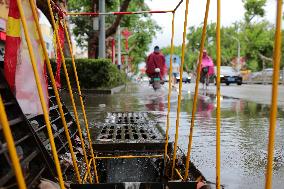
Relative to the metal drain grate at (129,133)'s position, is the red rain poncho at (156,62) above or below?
above

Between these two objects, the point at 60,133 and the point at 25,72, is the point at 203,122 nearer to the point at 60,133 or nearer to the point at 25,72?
the point at 60,133

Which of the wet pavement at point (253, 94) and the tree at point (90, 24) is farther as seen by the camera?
the tree at point (90, 24)

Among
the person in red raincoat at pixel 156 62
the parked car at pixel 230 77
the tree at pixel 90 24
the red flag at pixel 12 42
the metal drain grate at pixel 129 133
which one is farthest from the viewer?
the parked car at pixel 230 77

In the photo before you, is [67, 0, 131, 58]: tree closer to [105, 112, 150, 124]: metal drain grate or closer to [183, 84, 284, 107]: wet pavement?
[183, 84, 284, 107]: wet pavement

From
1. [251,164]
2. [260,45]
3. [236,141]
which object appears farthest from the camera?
[260,45]

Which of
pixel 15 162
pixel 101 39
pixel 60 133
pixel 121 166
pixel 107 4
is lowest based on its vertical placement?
pixel 121 166

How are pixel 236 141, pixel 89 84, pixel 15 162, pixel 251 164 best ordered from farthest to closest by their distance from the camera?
pixel 89 84
pixel 236 141
pixel 251 164
pixel 15 162

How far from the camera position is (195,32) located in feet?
278

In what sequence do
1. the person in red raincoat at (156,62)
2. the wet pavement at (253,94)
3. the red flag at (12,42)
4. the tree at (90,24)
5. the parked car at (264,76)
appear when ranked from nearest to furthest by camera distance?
the red flag at (12,42), the wet pavement at (253,94), the person in red raincoat at (156,62), the tree at (90,24), the parked car at (264,76)

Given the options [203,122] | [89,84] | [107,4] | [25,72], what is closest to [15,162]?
[25,72]

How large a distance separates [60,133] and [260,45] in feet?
193

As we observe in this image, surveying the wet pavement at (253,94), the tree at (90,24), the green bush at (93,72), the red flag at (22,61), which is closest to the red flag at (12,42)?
the red flag at (22,61)

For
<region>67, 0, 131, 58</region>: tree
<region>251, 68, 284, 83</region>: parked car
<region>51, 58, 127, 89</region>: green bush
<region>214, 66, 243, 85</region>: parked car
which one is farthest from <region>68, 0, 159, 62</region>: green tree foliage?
<region>251, 68, 284, 83</region>: parked car

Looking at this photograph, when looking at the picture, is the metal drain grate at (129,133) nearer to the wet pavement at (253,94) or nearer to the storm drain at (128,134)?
the storm drain at (128,134)
